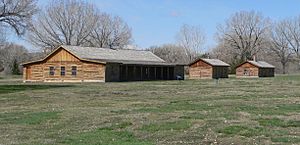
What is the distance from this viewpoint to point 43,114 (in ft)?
59.2

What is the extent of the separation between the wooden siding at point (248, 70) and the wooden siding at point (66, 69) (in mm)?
44121

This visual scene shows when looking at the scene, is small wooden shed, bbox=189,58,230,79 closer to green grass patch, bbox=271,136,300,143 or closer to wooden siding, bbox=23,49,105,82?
wooden siding, bbox=23,49,105,82

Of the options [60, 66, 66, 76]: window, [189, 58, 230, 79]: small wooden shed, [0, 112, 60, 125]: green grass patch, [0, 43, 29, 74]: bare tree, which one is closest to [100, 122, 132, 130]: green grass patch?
[0, 112, 60, 125]: green grass patch

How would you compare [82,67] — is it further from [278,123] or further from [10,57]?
[10,57]

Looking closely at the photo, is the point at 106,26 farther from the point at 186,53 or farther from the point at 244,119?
the point at 244,119

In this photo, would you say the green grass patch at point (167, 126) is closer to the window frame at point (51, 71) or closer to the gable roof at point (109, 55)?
the gable roof at point (109, 55)

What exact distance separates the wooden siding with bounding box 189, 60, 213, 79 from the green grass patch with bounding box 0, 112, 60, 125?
67339mm

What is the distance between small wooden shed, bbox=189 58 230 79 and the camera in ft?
277

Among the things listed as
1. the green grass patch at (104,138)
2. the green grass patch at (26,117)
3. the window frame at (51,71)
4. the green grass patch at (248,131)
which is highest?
the window frame at (51,71)

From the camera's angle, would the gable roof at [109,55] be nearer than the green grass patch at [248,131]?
No

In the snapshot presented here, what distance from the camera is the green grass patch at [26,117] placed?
52.1ft

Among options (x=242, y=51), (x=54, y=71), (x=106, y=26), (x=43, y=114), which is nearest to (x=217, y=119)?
(x=43, y=114)

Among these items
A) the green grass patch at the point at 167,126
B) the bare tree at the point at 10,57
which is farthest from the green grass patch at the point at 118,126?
the bare tree at the point at 10,57

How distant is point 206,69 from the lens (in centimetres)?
8512
